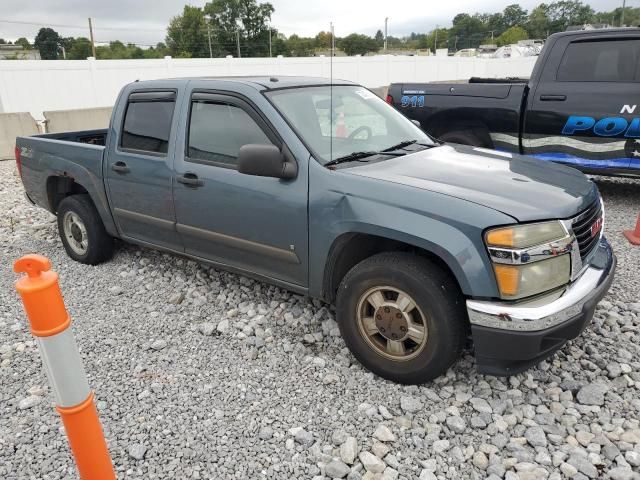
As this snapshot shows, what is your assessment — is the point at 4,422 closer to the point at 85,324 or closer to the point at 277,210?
the point at 85,324

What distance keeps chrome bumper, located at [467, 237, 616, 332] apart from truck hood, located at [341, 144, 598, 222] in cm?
41

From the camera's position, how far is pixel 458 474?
2.37 meters

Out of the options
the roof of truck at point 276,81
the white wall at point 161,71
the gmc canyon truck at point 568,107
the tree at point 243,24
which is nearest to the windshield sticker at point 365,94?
the roof of truck at point 276,81

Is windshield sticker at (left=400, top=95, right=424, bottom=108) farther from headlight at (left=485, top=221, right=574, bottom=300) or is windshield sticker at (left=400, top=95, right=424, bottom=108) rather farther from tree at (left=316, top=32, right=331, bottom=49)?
headlight at (left=485, top=221, right=574, bottom=300)

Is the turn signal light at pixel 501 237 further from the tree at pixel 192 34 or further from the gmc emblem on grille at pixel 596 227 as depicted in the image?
the tree at pixel 192 34

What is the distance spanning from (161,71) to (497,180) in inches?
787

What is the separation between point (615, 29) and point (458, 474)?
5763 mm

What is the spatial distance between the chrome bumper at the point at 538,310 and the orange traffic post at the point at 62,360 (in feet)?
5.78

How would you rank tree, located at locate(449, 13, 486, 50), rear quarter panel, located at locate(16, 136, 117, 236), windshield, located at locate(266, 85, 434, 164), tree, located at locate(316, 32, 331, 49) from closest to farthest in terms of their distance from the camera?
1. tree, located at locate(316, 32, 331, 49)
2. windshield, located at locate(266, 85, 434, 164)
3. rear quarter panel, located at locate(16, 136, 117, 236)
4. tree, located at locate(449, 13, 486, 50)

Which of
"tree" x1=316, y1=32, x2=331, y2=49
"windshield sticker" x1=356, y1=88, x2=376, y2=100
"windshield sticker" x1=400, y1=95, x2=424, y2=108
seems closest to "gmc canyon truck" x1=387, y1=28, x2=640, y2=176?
"windshield sticker" x1=400, y1=95, x2=424, y2=108

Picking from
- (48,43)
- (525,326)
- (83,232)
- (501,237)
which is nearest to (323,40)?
(501,237)

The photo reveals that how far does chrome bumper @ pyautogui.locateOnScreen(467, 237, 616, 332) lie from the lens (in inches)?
97.0

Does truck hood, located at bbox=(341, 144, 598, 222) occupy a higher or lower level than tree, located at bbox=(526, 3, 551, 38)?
lower

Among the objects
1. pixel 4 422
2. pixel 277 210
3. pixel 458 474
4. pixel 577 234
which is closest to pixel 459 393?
pixel 458 474
